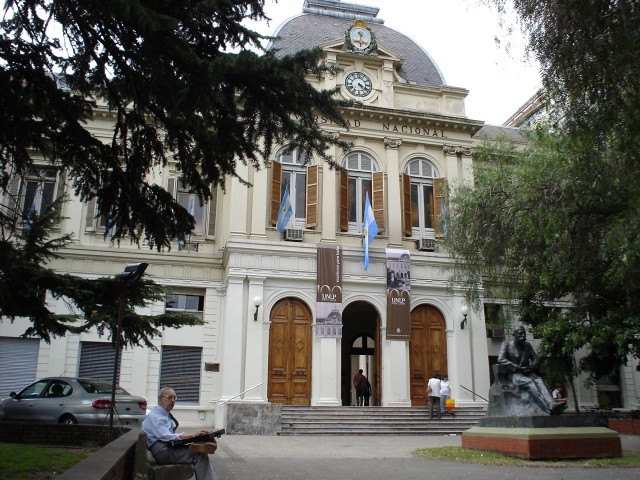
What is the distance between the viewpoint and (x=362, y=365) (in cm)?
4719

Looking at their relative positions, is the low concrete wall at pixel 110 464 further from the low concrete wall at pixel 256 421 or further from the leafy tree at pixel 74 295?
the low concrete wall at pixel 256 421

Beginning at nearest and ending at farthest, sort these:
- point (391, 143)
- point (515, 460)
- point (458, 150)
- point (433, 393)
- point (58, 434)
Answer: point (515, 460), point (58, 434), point (433, 393), point (391, 143), point (458, 150)

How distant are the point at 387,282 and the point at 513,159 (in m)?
6.98

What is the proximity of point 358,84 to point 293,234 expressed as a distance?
7.42 metres

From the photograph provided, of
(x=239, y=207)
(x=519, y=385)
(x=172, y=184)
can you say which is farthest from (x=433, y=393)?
(x=172, y=184)

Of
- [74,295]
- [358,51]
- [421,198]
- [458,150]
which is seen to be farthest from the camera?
[458,150]

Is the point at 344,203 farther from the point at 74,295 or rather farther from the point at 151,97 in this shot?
the point at 151,97

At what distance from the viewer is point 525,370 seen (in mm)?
13031

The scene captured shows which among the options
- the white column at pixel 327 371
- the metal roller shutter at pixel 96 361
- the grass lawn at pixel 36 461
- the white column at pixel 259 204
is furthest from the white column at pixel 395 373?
the grass lawn at pixel 36 461

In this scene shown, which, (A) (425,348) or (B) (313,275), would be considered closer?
(B) (313,275)

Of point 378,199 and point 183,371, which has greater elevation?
point 378,199

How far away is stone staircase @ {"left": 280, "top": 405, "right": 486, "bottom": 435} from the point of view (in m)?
20.4

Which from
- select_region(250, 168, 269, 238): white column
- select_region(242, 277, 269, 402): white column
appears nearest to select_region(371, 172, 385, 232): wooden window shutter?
select_region(250, 168, 269, 238): white column

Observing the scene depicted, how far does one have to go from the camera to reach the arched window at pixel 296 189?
24.6m
